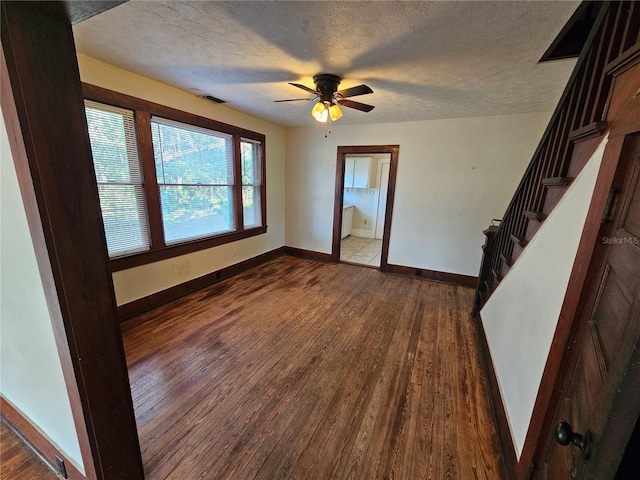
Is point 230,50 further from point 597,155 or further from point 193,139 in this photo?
point 597,155

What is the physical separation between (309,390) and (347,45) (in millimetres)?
2383

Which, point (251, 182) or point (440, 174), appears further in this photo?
point (251, 182)

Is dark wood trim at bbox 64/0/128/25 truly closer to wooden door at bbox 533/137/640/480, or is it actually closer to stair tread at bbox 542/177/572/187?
wooden door at bbox 533/137/640/480

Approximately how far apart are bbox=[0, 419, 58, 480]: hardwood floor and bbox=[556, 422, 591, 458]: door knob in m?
2.13

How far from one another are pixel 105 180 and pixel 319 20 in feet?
7.28

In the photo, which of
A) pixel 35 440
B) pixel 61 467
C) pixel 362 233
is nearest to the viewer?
pixel 61 467

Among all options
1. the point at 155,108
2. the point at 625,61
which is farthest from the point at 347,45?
the point at 155,108

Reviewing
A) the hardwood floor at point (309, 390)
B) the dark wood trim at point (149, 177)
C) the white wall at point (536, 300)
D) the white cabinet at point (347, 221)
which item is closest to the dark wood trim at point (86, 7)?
the white wall at point (536, 300)

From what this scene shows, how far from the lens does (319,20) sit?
1470 millimetres

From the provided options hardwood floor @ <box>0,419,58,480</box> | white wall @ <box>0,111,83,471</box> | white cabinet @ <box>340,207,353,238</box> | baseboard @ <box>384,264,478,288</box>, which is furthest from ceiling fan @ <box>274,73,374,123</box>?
A: white cabinet @ <box>340,207,353,238</box>

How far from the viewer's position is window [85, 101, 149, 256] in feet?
7.36

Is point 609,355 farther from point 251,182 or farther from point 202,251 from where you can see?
point 251,182

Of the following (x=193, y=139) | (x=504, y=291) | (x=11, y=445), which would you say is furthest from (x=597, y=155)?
(x=193, y=139)

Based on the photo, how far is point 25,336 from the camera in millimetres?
1152
